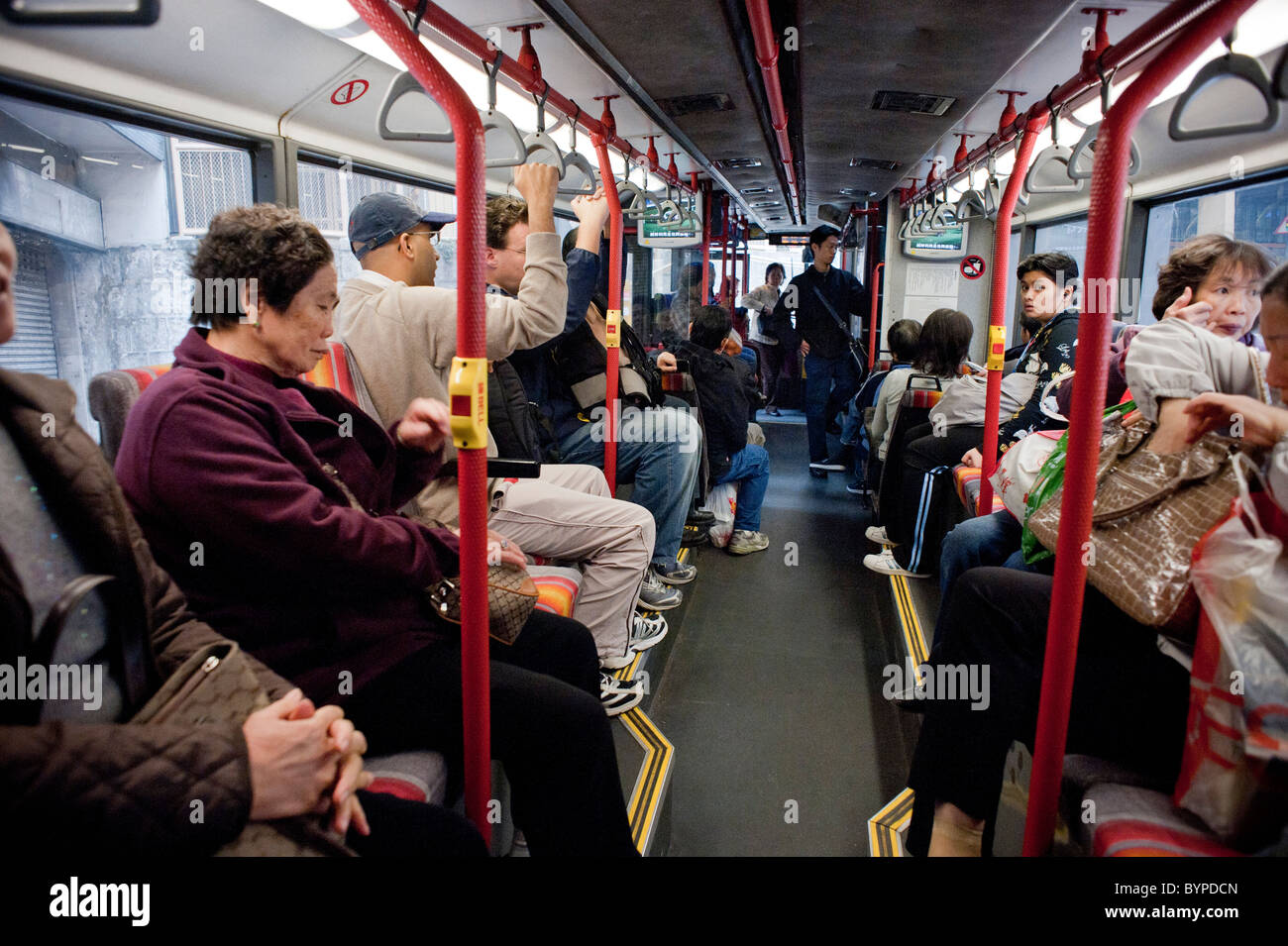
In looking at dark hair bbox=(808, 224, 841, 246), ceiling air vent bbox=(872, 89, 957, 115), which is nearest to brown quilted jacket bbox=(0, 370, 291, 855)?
ceiling air vent bbox=(872, 89, 957, 115)

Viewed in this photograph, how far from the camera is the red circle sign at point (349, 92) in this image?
3.13 metres

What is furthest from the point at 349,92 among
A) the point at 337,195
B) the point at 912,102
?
the point at 912,102

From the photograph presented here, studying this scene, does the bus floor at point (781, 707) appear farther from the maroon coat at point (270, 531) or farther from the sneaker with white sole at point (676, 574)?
the maroon coat at point (270, 531)

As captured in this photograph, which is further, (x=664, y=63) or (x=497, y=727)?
(x=664, y=63)

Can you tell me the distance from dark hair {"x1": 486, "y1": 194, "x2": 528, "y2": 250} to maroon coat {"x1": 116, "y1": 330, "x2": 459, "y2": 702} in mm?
1544

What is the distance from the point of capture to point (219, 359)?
4.88 feet

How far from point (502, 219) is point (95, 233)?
134 cm

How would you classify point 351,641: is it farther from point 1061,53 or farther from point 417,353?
point 1061,53

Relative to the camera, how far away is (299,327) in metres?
1.62

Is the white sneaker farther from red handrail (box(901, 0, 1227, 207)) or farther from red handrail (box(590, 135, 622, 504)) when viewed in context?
red handrail (box(901, 0, 1227, 207))

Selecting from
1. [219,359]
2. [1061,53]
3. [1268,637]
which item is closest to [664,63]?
[1061,53]

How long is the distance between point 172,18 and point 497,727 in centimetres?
233

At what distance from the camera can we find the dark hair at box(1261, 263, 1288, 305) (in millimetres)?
1182

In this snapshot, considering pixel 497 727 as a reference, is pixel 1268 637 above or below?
above
